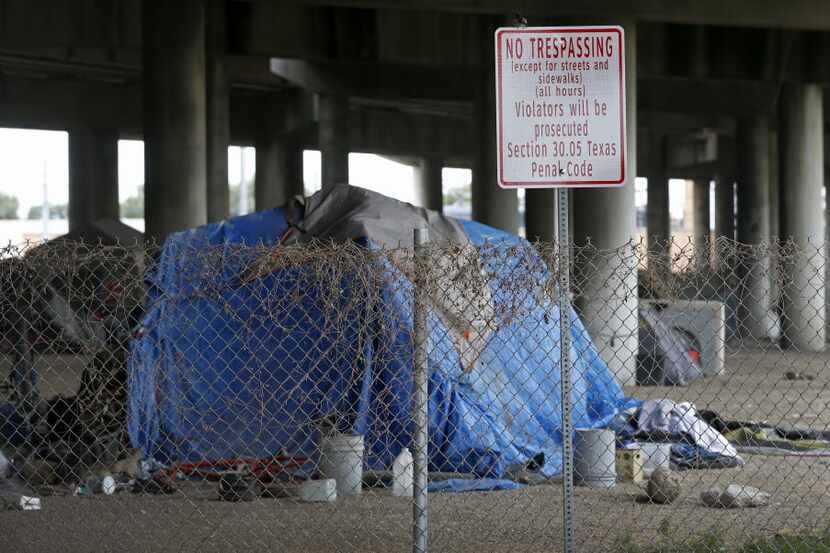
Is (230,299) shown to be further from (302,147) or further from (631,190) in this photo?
(302,147)

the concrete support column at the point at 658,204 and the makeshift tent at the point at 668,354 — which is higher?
the concrete support column at the point at 658,204

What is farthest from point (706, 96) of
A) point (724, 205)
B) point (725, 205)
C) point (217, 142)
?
point (724, 205)

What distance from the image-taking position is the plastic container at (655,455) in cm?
966

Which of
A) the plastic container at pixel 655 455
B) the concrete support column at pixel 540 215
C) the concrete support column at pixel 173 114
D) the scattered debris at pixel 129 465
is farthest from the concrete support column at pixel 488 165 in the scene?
the scattered debris at pixel 129 465

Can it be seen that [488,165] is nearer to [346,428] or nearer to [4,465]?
[346,428]

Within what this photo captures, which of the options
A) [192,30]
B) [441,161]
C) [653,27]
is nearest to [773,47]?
[653,27]

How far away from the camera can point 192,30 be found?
878 inches

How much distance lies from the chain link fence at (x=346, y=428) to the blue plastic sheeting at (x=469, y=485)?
2 centimetres

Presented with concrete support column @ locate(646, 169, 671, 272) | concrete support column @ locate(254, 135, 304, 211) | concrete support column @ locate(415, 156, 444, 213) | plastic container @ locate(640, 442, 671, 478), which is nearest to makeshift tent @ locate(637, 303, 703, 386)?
plastic container @ locate(640, 442, 671, 478)

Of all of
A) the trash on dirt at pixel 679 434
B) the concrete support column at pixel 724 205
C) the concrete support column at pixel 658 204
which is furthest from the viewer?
the concrete support column at pixel 658 204

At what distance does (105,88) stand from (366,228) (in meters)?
31.4

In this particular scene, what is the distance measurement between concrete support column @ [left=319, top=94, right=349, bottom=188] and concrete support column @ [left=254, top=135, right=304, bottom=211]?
4520 mm

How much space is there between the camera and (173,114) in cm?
2225

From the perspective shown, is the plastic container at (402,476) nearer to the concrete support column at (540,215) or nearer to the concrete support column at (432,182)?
the concrete support column at (540,215)
